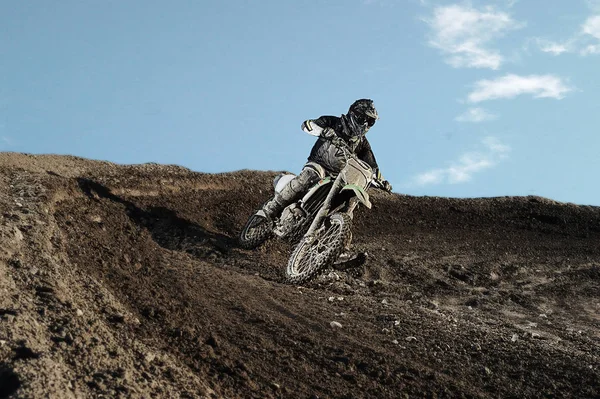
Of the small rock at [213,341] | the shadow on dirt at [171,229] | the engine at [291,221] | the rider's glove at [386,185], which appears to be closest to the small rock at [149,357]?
the small rock at [213,341]

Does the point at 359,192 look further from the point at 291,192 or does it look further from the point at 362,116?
the point at 291,192

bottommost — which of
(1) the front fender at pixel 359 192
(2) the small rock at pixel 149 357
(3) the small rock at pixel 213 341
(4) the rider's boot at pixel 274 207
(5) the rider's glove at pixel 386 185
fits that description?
(2) the small rock at pixel 149 357

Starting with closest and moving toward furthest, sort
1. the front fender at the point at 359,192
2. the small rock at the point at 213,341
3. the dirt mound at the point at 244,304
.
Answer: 1. the dirt mound at the point at 244,304
2. the small rock at the point at 213,341
3. the front fender at the point at 359,192

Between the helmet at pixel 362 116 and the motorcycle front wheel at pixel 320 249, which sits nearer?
the motorcycle front wheel at pixel 320 249

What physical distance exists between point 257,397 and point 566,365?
12.5 ft

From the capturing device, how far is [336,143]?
12430 mm

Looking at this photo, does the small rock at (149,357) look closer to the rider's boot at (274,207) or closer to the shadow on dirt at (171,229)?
the rider's boot at (274,207)

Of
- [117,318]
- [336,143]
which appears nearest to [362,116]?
[336,143]

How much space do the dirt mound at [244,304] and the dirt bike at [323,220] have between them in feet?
1.57

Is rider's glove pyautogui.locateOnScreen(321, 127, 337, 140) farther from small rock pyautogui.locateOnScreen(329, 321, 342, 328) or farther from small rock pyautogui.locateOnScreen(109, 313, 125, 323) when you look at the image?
small rock pyautogui.locateOnScreen(109, 313, 125, 323)

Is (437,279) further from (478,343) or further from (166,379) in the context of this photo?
(166,379)

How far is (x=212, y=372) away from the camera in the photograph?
786cm

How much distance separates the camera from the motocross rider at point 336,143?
40.8 ft

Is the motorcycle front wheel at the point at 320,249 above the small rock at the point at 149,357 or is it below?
above
